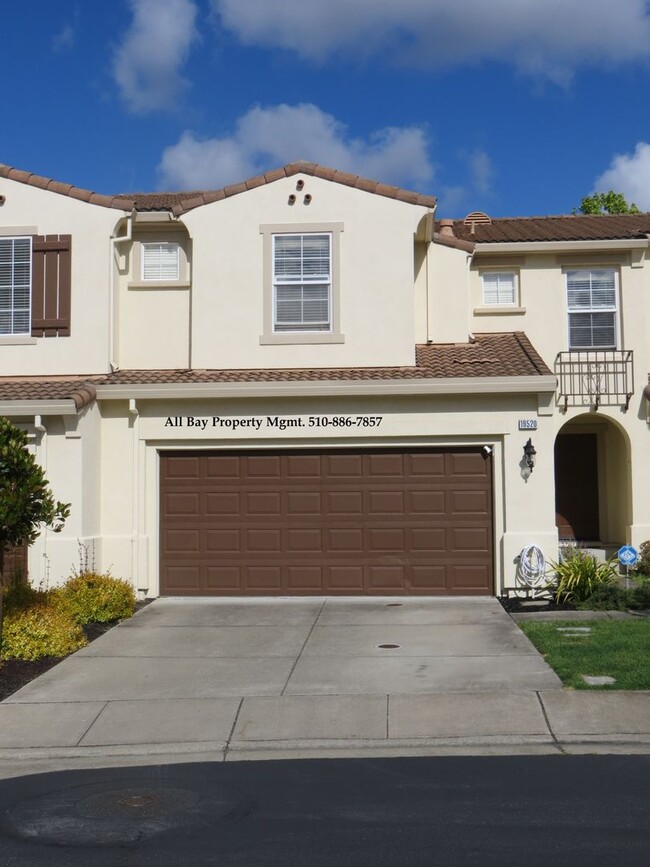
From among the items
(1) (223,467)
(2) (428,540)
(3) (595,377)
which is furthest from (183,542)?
(3) (595,377)

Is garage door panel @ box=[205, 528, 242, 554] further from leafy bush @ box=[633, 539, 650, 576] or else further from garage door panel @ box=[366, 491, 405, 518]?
leafy bush @ box=[633, 539, 650, 576]

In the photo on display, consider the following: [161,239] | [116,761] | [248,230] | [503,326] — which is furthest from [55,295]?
[116,761]

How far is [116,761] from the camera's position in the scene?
819 cm

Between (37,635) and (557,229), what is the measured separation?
12.8 meters

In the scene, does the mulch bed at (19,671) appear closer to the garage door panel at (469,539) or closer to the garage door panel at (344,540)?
the garage door panel at (344,540)

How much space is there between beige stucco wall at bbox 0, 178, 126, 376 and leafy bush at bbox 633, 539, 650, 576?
368 inches

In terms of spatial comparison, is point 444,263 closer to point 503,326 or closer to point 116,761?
point 503,326

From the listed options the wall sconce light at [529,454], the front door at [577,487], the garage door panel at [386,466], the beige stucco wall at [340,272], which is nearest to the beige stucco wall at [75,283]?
the beige stucco wall at [340,272]

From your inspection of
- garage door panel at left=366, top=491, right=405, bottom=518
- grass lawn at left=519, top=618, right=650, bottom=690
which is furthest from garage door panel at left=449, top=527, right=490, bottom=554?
grass lawn at left=519, top=618, right=650, bottom=690

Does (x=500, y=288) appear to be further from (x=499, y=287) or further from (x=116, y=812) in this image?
(x=116, y=812)

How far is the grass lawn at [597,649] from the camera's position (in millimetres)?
9898

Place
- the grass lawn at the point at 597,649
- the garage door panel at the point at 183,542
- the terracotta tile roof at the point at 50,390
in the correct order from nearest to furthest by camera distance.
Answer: the grass lawn at the point at 597,649 → the terracotta tile roof at the point at 50,390 → the garage door panel at the point at 183,542

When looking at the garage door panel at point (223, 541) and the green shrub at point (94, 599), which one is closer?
the green shrub at point (94, 599)

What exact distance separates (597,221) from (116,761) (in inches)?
633
